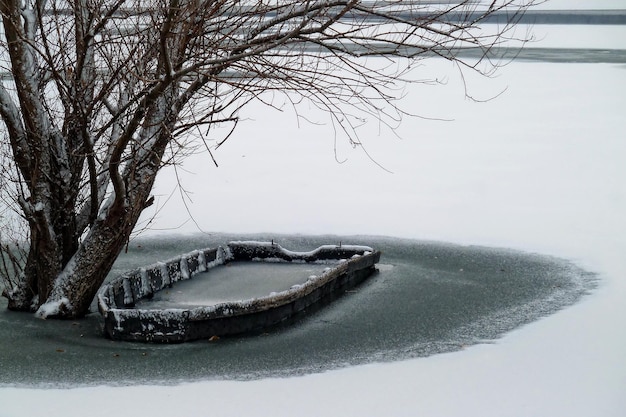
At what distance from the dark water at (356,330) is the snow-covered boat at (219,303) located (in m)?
0.13

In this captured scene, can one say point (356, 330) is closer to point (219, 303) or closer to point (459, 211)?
point (219, 303)

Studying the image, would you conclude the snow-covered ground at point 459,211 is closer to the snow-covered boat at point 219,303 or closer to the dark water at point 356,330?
the dark water at point 356,330

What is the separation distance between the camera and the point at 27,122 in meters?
8.45

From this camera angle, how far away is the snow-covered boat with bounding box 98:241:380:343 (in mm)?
7758

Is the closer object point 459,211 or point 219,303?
point 219,303

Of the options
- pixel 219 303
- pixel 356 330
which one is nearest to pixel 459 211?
pixel 356 330

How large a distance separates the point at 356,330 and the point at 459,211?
5.00 metres

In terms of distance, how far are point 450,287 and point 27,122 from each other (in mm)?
4204

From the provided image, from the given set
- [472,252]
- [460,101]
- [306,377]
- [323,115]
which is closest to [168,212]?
[472,252]

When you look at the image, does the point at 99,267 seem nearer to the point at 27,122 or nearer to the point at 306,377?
the point at 27,122

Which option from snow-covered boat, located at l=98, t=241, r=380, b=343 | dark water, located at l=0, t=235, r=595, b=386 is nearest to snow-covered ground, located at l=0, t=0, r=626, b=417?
dark water, located at l=0, t=235, r=595, b=386

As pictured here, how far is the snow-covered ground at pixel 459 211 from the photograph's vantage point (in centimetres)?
645

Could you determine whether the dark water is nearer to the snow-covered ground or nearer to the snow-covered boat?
the snow-covered boat

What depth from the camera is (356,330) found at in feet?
26.6
